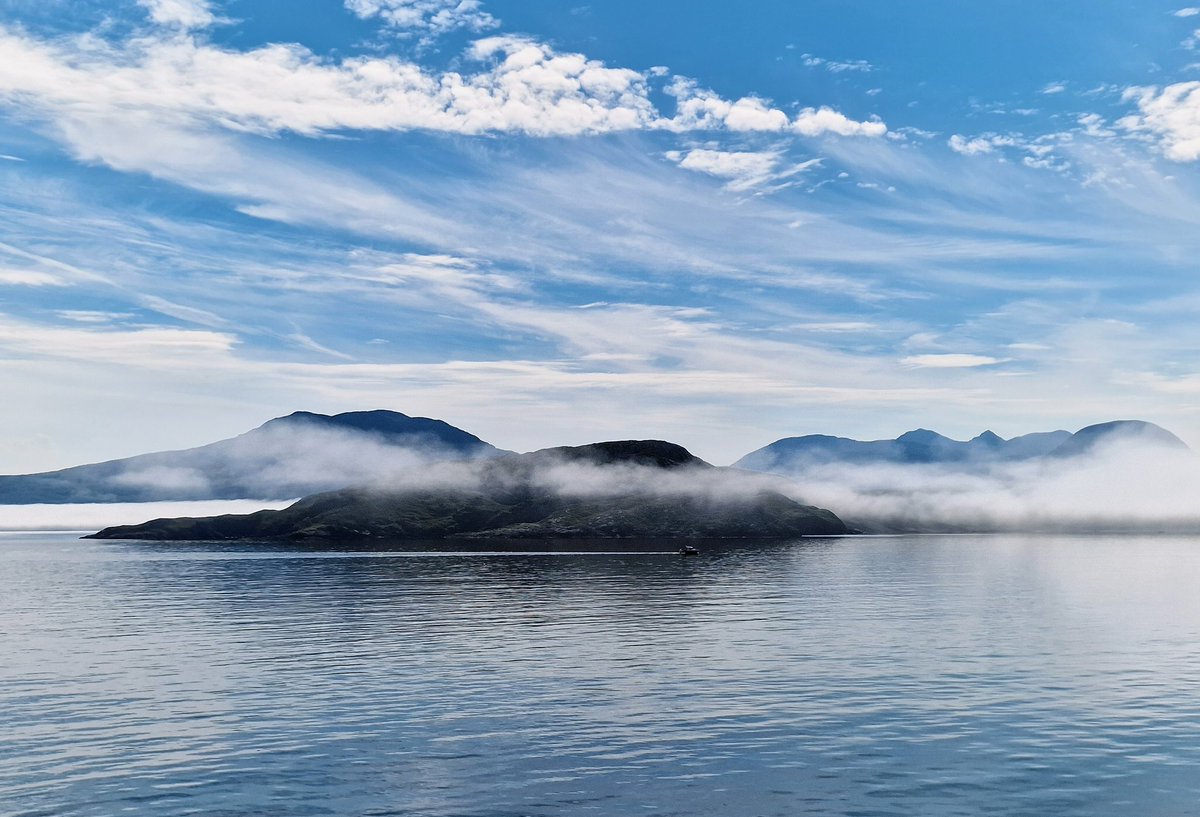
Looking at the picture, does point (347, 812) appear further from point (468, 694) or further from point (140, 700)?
point (140, 700)

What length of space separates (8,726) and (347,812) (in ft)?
102

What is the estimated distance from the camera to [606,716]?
5912cm

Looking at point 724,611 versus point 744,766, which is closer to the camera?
point 744,766

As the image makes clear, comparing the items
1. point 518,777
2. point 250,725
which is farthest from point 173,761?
point 518,777

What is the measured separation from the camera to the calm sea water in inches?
1678

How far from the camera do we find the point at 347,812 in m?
40.2

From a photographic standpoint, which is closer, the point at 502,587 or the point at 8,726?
the point at 8,726

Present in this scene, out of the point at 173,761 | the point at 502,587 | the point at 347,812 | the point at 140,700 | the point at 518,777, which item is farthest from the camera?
the point at 502,587

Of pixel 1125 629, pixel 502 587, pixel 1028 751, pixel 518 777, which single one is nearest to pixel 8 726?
pixel 518 777

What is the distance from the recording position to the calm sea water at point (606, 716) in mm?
42625

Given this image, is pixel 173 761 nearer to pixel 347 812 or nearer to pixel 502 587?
pixel 347 812

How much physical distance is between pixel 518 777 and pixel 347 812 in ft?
28.5

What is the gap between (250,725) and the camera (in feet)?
187

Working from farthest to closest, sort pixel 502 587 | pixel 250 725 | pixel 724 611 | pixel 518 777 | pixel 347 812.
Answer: pixel 502 587
pixel 724 611
pixel 250 725
pixel 518 777
pixel 347 812
